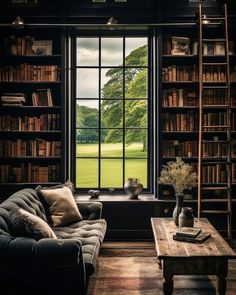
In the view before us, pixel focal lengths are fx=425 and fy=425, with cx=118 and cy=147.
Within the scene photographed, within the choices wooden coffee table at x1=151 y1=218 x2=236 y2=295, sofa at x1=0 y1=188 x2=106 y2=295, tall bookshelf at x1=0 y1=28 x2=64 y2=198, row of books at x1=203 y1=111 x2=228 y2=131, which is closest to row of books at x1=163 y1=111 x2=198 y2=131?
row of books at x1=203 y1=111 x2=228 y2=131

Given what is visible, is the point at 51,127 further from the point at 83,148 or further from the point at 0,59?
the point at 0,59

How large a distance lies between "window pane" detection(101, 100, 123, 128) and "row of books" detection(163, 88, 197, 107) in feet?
2.59

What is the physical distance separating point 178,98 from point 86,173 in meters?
1.79

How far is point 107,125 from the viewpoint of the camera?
644 cm

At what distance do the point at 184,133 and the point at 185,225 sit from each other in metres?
2.10

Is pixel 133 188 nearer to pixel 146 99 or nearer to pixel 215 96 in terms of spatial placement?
pixel 146 99

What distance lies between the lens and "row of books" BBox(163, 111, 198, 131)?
19.4 ft

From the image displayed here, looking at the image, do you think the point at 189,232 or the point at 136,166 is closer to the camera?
the point at 189,232

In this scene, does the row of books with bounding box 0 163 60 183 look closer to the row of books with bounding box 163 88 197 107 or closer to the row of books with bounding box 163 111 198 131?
the row of books with bounding box 163 111 198 131

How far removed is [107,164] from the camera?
6375 mm

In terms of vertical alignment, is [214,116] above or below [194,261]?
above

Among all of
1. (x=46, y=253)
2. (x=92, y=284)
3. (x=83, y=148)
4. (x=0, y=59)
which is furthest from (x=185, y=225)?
(x=0, y=59)

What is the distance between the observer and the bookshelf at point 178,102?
591cm

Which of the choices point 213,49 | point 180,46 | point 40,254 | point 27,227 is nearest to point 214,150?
point 213,49
